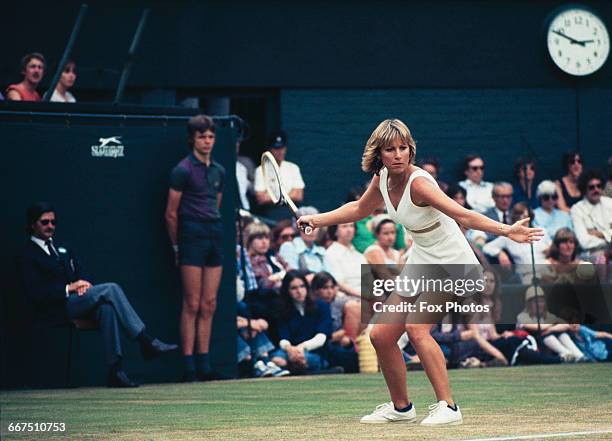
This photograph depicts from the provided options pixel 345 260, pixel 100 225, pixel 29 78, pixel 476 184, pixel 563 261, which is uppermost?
pixel 29 78

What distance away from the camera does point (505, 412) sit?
359 inches

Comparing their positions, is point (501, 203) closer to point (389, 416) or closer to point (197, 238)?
point (197, 238)

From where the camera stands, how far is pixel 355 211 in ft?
28.9

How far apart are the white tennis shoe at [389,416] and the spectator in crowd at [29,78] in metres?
6.51

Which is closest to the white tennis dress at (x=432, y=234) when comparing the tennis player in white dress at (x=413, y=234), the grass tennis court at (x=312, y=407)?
the tennis player in white dress at (x=413, y=234)

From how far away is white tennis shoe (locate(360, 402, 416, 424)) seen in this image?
335 inches

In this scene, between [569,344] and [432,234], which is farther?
[569,344]

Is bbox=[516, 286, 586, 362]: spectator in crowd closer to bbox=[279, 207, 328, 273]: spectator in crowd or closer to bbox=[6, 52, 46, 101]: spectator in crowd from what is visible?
bbox=[279, 207, 328, 273]: spectator in crowd

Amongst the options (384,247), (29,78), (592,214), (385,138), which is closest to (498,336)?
(384,247)

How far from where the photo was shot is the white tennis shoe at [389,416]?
8516mm

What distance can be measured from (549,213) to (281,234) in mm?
3714

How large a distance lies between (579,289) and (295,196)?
12.2 ft

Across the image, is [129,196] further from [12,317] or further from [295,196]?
[295,196]

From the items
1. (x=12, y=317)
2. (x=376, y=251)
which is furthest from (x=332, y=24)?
(x=12, y=317)
